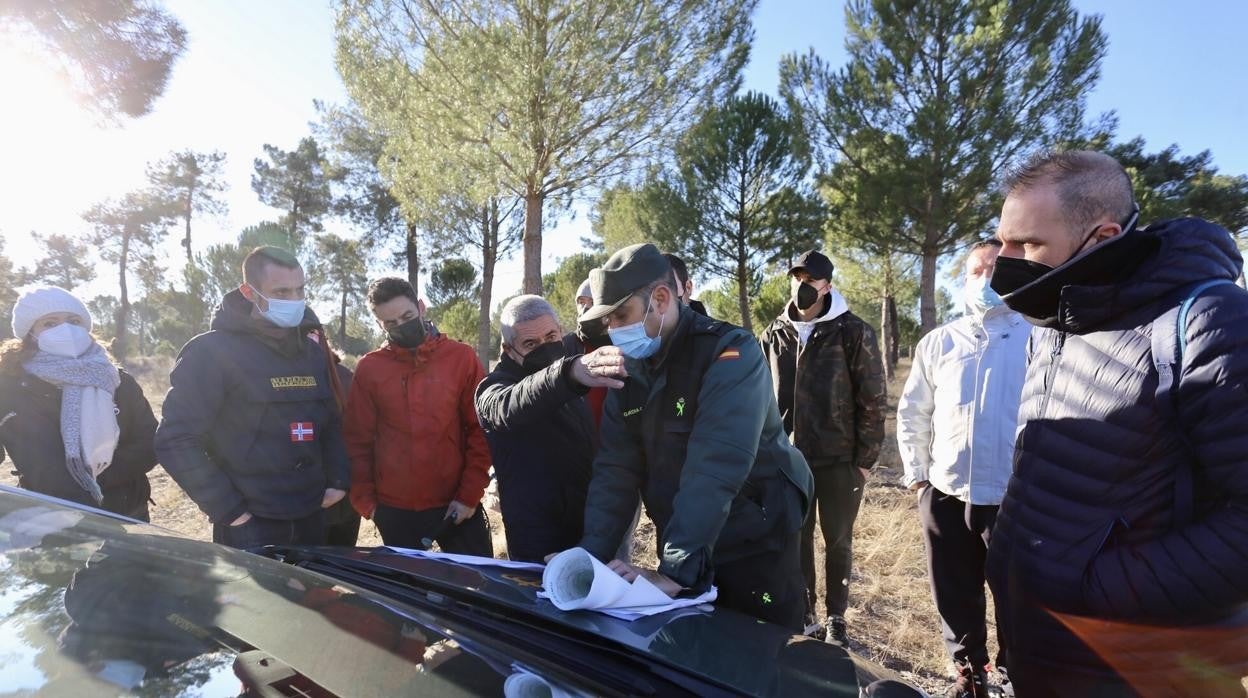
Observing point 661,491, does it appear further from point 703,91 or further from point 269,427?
point 703,91

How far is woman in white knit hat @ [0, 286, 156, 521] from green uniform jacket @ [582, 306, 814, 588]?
267 cm

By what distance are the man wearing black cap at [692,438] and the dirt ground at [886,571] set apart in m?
1.12

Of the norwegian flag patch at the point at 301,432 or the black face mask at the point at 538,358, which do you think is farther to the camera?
the norwegian flag patch at the point at 301,432

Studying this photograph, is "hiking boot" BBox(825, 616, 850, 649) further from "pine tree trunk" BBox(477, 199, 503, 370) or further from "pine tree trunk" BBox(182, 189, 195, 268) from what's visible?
"pine tree trunk" BBox(182, 189, 195, 268)

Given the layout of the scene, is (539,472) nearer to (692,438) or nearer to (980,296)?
(692,438)

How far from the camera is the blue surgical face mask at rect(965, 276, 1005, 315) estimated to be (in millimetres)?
2596

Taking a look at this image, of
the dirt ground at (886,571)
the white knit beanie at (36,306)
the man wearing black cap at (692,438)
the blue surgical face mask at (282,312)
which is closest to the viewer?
the man wearing black cap at (692,438)

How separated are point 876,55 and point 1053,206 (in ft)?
47.0

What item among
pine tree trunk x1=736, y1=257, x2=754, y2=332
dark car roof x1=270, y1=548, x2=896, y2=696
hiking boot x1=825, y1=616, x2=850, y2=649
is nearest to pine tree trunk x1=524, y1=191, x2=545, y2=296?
pine tree trunk x1=736, y1=257, x2=754, y2=332

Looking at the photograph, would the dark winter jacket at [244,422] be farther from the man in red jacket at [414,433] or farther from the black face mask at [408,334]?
the black face mask at [408,334]

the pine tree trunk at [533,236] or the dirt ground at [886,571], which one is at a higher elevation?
the pine tree trunk at [533,236]

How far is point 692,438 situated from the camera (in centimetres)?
168

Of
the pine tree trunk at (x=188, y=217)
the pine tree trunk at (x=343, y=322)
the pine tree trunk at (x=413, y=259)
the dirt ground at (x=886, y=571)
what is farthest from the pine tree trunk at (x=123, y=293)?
the dirt ground at (x=886, y=571)

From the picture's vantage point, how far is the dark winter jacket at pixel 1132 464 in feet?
3.86
